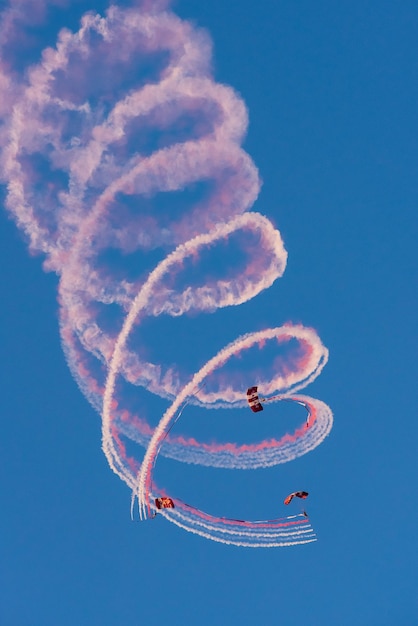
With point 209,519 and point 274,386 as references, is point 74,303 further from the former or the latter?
point 209,519

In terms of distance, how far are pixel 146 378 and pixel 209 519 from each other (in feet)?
33.2

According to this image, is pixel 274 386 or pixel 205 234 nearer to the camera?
pixel 205 234

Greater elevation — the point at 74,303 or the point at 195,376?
the point at 74,303

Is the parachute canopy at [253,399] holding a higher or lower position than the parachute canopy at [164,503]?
higher

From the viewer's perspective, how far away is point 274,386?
37.6m

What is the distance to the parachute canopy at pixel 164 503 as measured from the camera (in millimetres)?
38594

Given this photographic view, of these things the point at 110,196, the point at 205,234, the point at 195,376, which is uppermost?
the point at 110,196

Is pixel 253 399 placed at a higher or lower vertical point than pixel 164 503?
higher

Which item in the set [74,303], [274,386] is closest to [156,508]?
[274,386]

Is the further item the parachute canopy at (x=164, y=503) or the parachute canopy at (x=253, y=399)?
the parachute canopy at (x=164, y=503)

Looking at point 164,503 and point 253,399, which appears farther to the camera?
point 164,503

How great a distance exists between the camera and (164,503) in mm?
38844

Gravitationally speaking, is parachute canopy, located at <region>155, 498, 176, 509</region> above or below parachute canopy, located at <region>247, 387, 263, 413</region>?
below

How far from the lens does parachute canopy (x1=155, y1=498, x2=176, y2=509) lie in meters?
38.6
